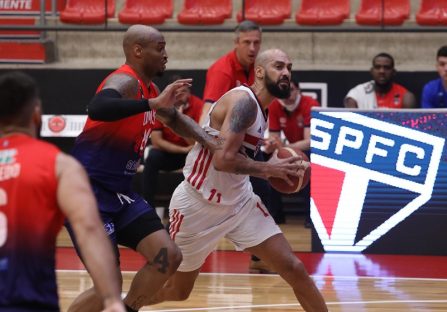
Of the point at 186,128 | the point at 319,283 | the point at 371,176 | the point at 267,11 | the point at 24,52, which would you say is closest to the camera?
the point at 186,128

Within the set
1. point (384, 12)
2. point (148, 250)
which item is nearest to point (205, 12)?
point (384, 12)

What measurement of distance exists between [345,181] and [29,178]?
19.5 feet

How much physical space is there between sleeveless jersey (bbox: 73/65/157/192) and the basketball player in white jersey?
539 millimetres

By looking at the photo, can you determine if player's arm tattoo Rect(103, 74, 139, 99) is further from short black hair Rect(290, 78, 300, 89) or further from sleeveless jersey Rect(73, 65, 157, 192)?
short black hair Rect(290, 78, 300, 89)

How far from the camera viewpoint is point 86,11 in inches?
493

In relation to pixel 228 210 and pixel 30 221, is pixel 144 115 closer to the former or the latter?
pixel 228 210

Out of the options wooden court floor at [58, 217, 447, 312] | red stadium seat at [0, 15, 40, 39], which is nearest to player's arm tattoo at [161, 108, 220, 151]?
wooden court floor at [58, 217, 447, 312]

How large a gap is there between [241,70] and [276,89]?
2.31 meters

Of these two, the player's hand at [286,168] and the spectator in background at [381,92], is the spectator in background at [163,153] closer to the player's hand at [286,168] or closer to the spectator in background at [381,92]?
the spectator in background at [381,92]

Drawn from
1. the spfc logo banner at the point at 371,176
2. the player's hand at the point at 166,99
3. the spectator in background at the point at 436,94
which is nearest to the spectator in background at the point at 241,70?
the spfc logo banner at the point at 371,176

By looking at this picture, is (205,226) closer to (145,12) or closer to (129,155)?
(129,155)

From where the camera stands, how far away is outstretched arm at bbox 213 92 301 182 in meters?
5.61

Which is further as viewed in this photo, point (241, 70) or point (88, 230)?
point (241, 70)

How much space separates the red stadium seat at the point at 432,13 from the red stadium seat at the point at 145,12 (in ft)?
9.75
